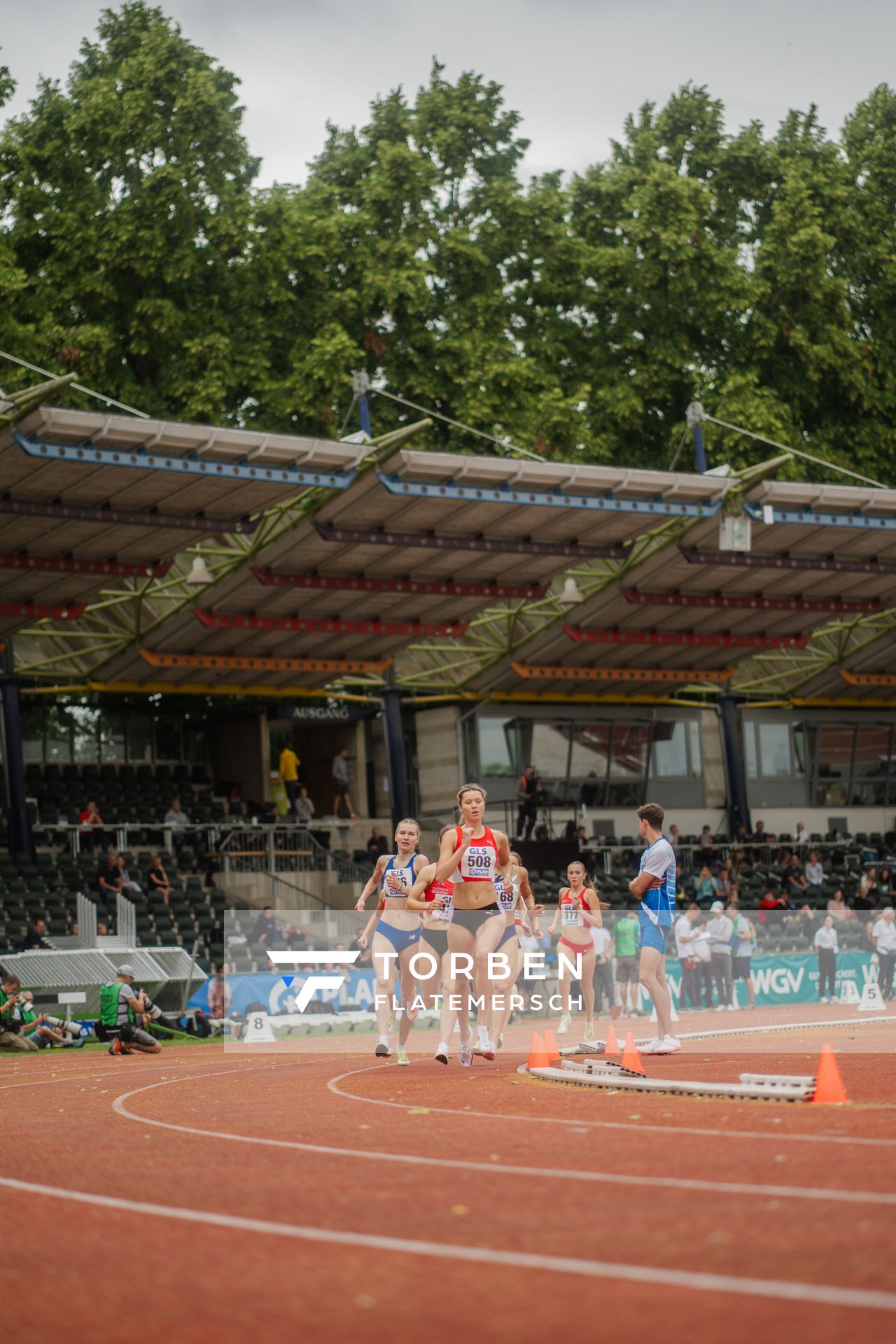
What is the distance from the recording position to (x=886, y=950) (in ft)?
92.8

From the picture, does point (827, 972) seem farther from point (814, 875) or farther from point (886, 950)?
point (814, 875)

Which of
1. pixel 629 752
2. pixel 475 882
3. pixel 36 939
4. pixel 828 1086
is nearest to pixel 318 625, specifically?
pixel 36 939

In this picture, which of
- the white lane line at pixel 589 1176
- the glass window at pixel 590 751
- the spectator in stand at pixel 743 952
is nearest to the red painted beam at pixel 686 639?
the glass window at pixel 590 751

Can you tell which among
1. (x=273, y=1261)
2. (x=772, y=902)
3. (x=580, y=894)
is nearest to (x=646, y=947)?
(x=580, y=894)

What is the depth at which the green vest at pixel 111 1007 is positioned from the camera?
71.3 feet

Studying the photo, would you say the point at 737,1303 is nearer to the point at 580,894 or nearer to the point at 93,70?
the point at 580,894

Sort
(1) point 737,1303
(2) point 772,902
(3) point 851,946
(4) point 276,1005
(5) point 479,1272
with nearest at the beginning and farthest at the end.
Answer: (1) point 737,1303
(5) point 479,1272
(4) point 276,1005
(3) point 851,946
(2) point 772,902

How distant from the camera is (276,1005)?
25875 millimetres

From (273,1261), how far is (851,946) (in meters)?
24.5

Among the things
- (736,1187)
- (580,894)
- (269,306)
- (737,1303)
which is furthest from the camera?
(269,306)

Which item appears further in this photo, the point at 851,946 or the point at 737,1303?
the point at 851,946

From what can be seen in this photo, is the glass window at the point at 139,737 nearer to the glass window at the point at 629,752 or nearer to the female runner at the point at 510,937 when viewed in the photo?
the glass window at the point at 629,752

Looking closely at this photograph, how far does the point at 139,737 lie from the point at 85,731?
1.53m

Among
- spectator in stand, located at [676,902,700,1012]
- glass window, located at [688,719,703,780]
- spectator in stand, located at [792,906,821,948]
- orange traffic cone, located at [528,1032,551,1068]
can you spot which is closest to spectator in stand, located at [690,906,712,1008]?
spectator in stand, located at [676,902,700,1012]
